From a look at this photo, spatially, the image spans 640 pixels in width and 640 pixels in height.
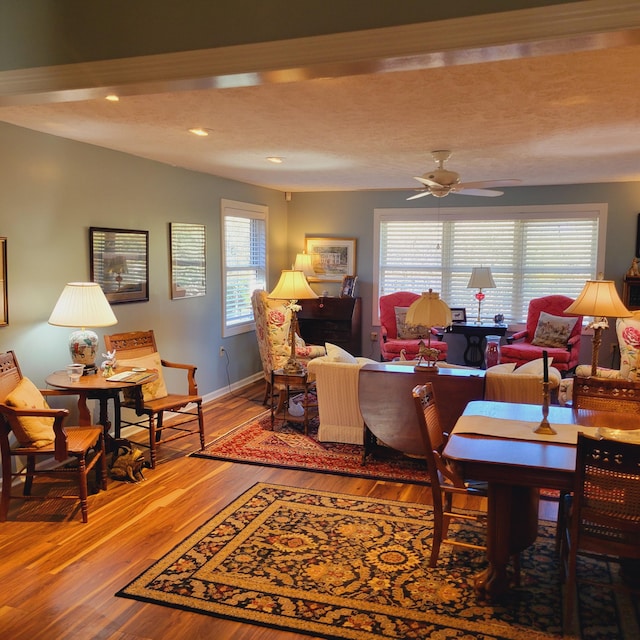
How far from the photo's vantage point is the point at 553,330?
6.74 meters

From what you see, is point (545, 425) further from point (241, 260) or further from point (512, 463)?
point (241, 260)

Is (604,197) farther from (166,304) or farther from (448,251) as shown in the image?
→ (166,304)

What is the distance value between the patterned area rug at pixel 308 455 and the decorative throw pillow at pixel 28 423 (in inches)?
52.8

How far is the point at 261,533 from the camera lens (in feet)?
11.2

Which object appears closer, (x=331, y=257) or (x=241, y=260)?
(x=241, y=260)

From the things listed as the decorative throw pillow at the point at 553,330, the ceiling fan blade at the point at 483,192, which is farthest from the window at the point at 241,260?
the decorative throw pillow at the point at 553,330

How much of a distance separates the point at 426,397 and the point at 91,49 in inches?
85.4

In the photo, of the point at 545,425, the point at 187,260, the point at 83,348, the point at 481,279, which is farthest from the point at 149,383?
the point at 481,279

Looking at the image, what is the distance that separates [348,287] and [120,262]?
3506 millimetres

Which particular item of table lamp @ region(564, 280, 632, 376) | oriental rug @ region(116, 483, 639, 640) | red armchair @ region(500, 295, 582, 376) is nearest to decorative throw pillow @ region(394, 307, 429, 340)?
A: red armchair @ region(500, 295, 582, 376)

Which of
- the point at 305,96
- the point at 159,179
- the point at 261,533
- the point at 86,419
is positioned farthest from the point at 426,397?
the point at 159,179

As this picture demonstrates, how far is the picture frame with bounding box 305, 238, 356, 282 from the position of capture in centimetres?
808

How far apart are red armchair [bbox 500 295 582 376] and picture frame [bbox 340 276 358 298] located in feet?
6.80

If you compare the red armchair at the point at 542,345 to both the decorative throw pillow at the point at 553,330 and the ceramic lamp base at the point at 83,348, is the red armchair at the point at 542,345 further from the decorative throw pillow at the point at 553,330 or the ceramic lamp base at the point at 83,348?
the ceramic lamp base at the point at 83,348
